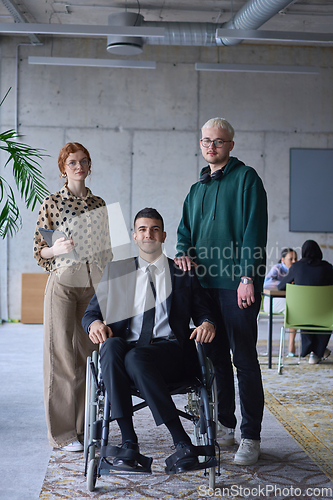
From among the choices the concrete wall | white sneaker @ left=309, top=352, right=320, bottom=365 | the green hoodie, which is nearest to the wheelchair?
the green hoodie

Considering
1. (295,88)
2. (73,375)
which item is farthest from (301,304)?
(295,88)

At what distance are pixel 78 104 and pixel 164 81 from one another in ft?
4.60

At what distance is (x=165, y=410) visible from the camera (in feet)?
7.18

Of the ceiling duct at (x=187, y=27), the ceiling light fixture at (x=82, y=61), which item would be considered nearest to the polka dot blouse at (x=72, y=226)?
the ceiling duct at (x=187, y=27)

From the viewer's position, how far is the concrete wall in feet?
26.8

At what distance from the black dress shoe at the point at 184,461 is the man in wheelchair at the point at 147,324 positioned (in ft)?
0.10

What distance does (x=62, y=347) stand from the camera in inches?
112

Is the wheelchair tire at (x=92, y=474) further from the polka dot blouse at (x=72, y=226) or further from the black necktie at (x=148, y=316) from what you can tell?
the polka dot blouse at (x=72, y=226)

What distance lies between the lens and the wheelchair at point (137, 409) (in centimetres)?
212

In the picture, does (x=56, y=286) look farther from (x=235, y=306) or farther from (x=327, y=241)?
(x=327, y=241)

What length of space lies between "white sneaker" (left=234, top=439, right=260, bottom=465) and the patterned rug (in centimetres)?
3

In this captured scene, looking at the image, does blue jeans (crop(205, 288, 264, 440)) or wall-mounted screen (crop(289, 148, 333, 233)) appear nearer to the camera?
blue jeans (crop(205, 288, 264, 440))

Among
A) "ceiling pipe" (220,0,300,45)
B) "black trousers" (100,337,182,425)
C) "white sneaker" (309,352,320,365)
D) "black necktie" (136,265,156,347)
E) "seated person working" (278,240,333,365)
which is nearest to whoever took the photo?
"black trousers" (100,337,182,425)

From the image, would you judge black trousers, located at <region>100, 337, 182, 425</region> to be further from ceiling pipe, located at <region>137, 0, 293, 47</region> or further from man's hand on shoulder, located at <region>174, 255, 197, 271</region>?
ceiling pipe, located at <region>137, 0, 293, 47</region>
